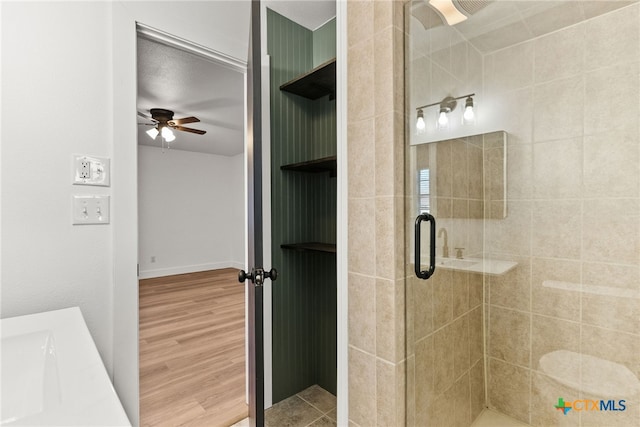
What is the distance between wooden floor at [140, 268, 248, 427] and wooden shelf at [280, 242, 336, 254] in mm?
1011

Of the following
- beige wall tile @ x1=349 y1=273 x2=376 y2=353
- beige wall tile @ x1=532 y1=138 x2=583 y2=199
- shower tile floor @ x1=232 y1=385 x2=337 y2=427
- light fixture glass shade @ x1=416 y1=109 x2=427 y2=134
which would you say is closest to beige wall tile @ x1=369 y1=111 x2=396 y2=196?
light fixture glass shade @ x1=416 y1=109 x2=427 y2=134

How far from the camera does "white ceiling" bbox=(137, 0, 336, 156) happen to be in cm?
201

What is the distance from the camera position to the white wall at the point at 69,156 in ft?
3.74

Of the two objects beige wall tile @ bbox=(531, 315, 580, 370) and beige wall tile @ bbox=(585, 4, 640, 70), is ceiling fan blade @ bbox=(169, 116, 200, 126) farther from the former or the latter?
beige wall tile @ bbox=(531, 315, 580, 370)

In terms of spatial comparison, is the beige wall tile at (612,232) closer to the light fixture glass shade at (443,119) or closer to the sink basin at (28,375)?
the light fixture glass shade at (443,119)

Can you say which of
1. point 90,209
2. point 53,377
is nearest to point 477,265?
point 53,377

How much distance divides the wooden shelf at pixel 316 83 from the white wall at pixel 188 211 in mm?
4654

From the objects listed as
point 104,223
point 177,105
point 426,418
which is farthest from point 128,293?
point 177,105

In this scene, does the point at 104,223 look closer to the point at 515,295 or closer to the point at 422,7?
the point at 422,7

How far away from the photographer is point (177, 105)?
12.1ft

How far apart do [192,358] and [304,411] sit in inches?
45.2

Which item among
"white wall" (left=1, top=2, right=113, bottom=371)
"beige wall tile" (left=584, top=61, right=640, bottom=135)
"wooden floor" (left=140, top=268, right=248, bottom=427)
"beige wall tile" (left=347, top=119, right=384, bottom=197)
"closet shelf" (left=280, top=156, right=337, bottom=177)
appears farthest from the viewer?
"wooden floor" (left=140, top=268, right=248, bottom=427)

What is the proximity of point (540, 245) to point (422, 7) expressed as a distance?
96 cm

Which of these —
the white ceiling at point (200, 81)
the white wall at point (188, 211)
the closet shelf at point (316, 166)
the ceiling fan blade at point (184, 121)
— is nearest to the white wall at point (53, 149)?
the white ceiling at point (200, 81)
